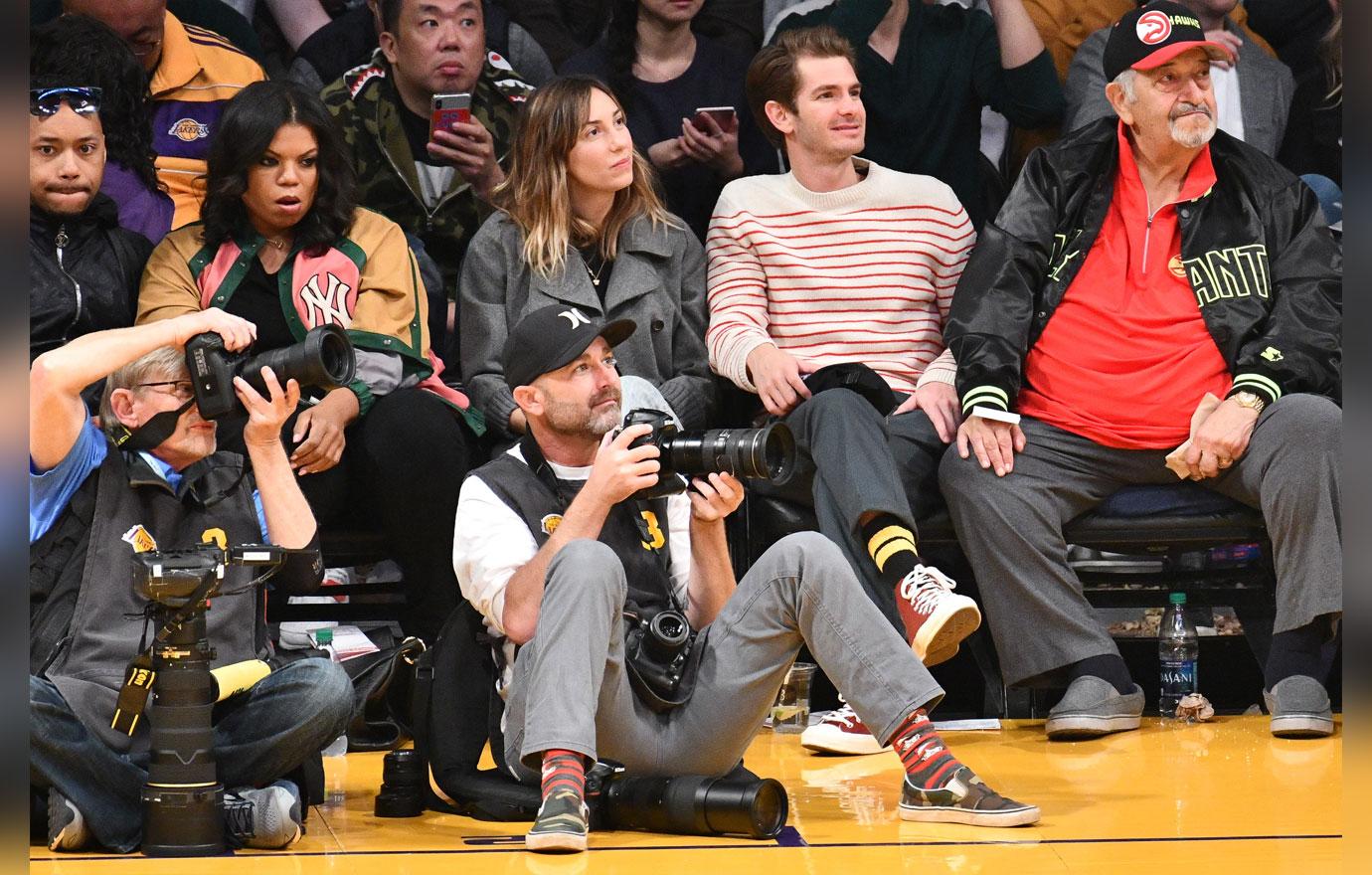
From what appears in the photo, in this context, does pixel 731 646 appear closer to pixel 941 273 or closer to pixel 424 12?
pixel 941 273

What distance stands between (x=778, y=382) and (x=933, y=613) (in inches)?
31.9

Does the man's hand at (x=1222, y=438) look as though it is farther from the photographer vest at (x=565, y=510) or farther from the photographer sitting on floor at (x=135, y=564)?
the photographer sitting on floor at (x=135, y=564)

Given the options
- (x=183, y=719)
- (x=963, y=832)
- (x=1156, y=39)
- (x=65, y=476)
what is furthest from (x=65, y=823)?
(x=1156, y=39)

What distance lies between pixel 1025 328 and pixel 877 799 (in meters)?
1.38

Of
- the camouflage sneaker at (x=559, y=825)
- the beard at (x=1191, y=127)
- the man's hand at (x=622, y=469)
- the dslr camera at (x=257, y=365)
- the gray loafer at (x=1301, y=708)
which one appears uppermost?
the beard at (x=1191, y=127)

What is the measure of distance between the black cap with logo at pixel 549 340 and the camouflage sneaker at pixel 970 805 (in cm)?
92

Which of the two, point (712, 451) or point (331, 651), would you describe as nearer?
point (712, 451)

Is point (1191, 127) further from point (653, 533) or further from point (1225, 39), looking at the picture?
point (653, 533)

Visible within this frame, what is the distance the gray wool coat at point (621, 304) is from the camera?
13.4ft

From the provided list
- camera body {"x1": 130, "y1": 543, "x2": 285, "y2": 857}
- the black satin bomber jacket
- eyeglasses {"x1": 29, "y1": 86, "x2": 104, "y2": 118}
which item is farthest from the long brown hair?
camera body {"x1": 130, "y1": 543, "x2": 285, "y2": 857}

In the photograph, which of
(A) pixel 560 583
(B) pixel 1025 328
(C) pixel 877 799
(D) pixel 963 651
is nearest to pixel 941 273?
(B) pixel 1025 328

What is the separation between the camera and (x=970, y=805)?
2779 mm

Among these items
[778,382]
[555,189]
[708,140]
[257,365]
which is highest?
[708,140]

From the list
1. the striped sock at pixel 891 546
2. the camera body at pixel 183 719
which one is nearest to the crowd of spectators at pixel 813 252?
the striped sock at pixel 891 546
